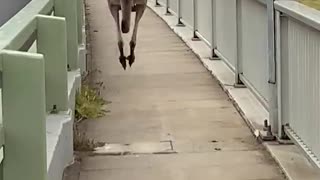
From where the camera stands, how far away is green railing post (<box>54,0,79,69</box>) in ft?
27.8

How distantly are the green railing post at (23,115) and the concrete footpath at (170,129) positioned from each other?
2522mm

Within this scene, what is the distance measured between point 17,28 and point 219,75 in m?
6.34

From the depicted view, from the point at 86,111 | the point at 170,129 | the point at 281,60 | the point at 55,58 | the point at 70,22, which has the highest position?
the point at 70,22

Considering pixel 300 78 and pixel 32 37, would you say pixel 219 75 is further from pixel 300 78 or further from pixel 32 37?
pixel 32 37

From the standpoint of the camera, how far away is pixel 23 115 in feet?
13.5

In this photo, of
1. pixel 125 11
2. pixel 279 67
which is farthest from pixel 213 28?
pixel 279 67

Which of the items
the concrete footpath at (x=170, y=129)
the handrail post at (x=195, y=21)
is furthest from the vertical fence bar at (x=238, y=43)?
the handrail post at (x=195, y=21)

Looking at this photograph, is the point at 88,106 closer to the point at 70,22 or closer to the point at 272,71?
the point at 70,22

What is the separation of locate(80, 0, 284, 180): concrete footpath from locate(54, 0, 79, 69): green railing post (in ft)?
2.51

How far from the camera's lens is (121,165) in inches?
278

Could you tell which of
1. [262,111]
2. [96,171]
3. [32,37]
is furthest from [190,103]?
[32,37]

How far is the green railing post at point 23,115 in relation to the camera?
4074 millimetres

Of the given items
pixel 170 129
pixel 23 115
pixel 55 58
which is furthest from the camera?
pixel 170 129

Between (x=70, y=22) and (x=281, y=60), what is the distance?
262cm
